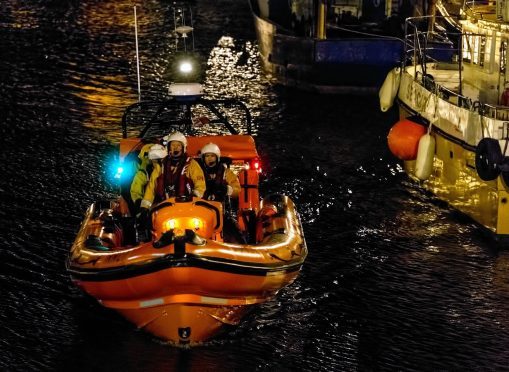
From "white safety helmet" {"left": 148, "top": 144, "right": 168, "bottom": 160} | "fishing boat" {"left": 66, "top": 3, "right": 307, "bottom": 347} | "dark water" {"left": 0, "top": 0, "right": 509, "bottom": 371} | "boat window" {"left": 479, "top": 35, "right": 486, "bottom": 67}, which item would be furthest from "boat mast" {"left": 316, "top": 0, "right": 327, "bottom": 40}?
"white safety helmet" {"left": 148, "top": 144, "right": 168, "bottom": 160}

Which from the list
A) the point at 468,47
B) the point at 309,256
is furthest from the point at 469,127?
the point at 309,256

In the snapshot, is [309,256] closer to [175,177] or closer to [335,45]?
[175,177]

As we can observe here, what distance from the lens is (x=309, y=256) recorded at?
14.3m

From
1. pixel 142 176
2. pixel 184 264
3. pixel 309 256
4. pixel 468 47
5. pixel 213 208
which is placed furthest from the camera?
pixel 468 47

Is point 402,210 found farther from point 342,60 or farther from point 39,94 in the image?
point 39,94

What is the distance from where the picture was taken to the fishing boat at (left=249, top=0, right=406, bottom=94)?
985 inches

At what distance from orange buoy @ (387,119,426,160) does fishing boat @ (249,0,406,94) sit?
8503 millimetres

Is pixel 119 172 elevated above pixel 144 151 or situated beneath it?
situated beneath

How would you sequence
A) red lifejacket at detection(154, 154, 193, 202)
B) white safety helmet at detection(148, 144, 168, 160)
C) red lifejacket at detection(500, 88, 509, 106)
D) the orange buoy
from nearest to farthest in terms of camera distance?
red lifejacket at detection(154, 154, 193, 202)
white safety helmet at detection(148, 144, 168, 160)
red lifejacket at detection(500, 88, 509, 106)
the orange buoy

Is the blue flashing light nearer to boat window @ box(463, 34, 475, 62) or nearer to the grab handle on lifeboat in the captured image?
the grab handle on lifeboat

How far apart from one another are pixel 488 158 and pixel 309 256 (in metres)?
2.91

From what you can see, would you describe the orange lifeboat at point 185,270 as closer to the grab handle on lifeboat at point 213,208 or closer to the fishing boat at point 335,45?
the grab handle on lifeboat at point 213,208

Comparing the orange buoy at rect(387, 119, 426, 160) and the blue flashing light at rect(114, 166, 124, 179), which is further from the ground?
the blue flashing light at rect(114, 166, 124, 179)

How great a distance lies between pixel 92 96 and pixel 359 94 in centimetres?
695
